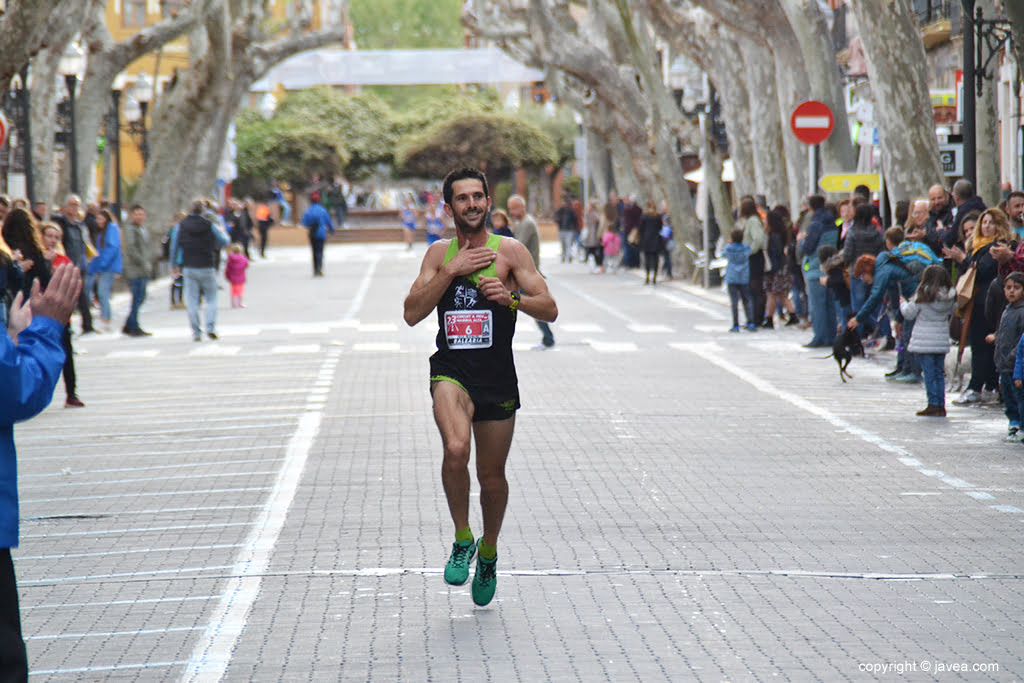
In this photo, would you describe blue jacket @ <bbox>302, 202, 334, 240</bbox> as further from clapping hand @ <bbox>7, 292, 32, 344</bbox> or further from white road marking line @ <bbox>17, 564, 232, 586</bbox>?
clapping hand @ <bbox>7, 292, 32, 344</bbox>

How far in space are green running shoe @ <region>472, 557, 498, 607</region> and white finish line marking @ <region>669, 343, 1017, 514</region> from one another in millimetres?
3746

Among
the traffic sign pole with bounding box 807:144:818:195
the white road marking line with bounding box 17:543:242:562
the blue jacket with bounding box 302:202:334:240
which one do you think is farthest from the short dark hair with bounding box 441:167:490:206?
the blue jacket with bounding box 302:202:334:240

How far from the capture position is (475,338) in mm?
7324

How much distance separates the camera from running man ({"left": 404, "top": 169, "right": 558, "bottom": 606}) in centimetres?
727

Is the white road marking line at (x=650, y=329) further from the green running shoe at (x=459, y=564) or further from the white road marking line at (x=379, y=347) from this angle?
the green running shoe at (x=459, y=564)

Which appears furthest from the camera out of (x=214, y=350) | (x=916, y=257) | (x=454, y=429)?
(x=214, y=350)

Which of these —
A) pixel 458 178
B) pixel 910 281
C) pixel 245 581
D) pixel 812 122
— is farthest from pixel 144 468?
pixel 812 122

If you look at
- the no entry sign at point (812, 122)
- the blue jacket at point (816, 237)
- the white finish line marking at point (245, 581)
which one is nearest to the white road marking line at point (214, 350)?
the blue jacket at point (816, 237)

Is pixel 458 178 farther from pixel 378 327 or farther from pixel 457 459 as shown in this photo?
pixel 378 327

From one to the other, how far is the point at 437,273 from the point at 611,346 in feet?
49.8

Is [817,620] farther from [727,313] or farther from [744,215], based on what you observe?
[727,313]

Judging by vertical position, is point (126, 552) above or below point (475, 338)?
below

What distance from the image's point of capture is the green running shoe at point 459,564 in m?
7.36

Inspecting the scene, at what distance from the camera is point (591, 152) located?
59.1 meters
